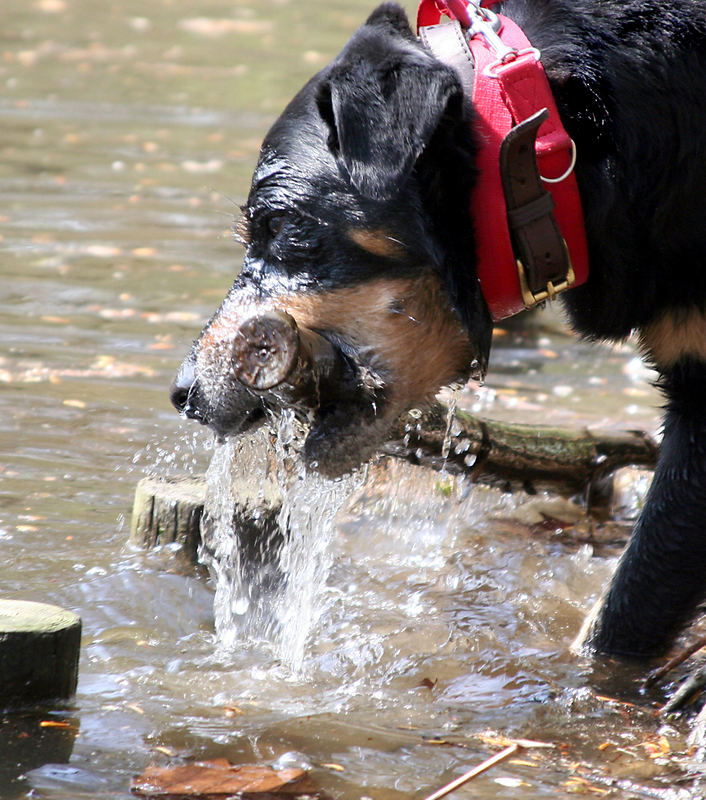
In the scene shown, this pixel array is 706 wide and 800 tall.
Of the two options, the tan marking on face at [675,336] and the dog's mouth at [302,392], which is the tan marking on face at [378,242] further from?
the tan marking on face at [675,336]

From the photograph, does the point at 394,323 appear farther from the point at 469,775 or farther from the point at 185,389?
the point at 469,775

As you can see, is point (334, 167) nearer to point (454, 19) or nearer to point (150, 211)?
point (454, 19)

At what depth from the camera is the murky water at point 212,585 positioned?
10.4 ft

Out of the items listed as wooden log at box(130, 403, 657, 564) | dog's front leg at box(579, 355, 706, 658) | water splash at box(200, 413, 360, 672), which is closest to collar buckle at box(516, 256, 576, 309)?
wooden log at box(130, 403, 657, 564)

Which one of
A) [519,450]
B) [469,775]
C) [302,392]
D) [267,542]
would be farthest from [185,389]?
[519,450]

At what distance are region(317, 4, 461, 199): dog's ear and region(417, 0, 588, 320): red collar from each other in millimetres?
132

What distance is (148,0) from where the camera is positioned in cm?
1828

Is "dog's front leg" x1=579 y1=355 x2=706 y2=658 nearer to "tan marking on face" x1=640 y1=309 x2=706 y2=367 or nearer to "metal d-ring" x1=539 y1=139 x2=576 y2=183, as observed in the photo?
"tan marking on face" x1=640 y1=309 x2=706 y2=367

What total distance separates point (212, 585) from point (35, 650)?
1.09 m

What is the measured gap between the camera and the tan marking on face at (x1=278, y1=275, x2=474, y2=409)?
3.38 meters

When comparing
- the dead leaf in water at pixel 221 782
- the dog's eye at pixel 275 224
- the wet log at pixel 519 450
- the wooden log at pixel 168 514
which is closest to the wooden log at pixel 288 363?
the dog's eye at pixel 275 224

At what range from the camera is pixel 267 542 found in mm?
4141

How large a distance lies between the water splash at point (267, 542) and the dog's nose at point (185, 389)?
262 mm

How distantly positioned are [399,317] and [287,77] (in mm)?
10710
